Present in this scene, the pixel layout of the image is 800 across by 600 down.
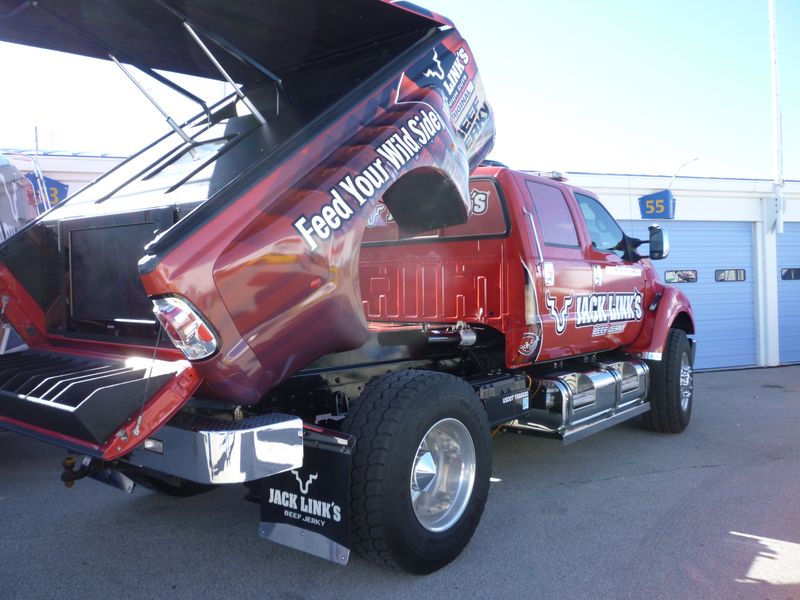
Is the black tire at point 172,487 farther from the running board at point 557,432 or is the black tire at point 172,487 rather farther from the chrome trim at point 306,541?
the running board at point 557,432

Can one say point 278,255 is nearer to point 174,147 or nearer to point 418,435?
point 418,435

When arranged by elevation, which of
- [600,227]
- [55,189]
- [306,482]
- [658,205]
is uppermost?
[55,189]

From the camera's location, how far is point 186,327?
2.71m

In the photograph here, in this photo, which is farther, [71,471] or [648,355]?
[648,355]

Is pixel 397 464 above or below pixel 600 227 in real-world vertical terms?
below

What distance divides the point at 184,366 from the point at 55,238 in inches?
67.0

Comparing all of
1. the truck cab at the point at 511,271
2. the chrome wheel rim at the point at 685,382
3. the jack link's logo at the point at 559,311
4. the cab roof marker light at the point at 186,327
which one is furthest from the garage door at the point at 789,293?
the cab roof marker light at the point at 186,327

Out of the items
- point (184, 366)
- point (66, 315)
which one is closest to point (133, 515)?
point (66, 315)

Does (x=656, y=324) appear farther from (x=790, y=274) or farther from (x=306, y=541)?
(x=790, y=274)

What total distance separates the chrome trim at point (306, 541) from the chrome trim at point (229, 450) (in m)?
0.47

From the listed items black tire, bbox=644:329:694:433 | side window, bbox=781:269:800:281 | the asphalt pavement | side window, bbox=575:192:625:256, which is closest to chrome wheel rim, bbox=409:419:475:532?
the asphalt pavement

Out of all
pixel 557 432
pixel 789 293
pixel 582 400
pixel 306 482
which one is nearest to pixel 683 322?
pixel 582 400

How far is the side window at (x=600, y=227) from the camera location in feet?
19.8

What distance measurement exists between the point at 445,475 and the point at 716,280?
10.8 metres
